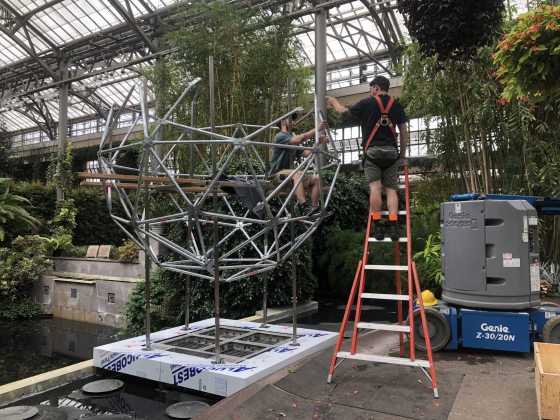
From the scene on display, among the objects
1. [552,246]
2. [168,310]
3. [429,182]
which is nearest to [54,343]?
[168,310]

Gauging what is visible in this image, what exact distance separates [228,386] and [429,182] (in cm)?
530

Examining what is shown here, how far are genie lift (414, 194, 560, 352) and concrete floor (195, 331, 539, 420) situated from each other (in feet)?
0.82

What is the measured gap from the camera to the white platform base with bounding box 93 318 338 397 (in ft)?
12.6

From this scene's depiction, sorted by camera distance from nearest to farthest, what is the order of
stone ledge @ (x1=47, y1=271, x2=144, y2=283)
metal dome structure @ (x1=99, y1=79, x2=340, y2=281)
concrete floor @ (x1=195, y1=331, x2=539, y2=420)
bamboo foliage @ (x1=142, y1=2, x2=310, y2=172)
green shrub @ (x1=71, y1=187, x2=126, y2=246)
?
concrete floor @ (x1=195, y1=331, x2=539, y2=420)
metal dome structure @ (x1=99, y1=79, x2=340, y2=281)
bamboo foliage @ (x1=142, y1=2, x2=310, y2=172)
stone ledge @ (x1=47, y1=271, x2=144, y2=283)
green shrub @ (x1=71, y1=187, x2=126, y2=246)

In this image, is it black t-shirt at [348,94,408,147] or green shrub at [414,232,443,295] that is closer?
black t-shirt at [348,94,408,147]

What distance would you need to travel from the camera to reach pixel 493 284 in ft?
14.5

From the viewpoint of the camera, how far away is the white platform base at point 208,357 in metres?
3.85

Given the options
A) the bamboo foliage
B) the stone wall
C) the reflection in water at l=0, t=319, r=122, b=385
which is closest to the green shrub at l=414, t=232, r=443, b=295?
the bamboo foliage

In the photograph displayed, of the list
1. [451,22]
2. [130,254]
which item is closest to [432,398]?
[451,22]

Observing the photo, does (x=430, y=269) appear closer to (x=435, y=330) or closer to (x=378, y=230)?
(x=435, y=330)

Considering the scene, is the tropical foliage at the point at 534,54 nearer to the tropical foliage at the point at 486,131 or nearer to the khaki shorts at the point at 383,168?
the khaki shorts at the point at 383,168

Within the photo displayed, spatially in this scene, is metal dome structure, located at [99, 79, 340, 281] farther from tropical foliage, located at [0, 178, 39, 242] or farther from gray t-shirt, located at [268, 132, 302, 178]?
tropical foliage, located at [0, 178, 39, 242]

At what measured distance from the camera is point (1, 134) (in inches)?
822

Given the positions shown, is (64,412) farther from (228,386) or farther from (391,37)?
(391,37)
